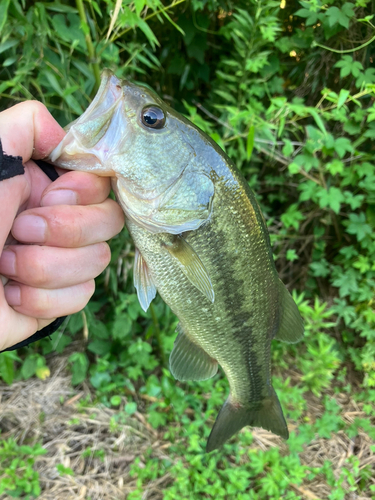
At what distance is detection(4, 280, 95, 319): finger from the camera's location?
2.76 ft

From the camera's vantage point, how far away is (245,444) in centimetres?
197

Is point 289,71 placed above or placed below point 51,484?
above

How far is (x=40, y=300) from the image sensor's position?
0.85 metres

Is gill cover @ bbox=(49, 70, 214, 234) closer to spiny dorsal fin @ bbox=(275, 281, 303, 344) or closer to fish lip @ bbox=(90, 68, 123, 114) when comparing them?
fish lip @ bbox=(90, 68, 123, 114)

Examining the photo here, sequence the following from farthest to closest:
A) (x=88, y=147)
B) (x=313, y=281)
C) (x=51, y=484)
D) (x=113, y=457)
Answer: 1. (x=313, y=281)
2. (x=113, y=457)
3. (x=51, y=484)
4. (x=88, y=147)

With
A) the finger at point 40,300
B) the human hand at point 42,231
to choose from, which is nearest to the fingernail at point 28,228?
the human hand at point 42,231

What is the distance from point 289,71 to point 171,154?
1.99 m

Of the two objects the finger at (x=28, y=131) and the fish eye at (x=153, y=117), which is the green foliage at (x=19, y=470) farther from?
the fish eye at (x=153, y=117)

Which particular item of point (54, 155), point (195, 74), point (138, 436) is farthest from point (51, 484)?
point (195, 74)

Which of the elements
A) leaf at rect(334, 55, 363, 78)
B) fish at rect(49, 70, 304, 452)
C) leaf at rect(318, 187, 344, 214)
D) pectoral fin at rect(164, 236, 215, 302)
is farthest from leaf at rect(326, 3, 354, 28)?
pectoral fin at rect(164, 236, 215, 302)

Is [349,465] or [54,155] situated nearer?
[54,155]

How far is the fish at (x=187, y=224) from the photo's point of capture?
2.69 ft

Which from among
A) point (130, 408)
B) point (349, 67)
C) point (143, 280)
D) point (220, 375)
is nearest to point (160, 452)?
point (130, 408)

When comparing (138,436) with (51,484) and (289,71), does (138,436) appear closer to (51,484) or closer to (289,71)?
(51,484)
